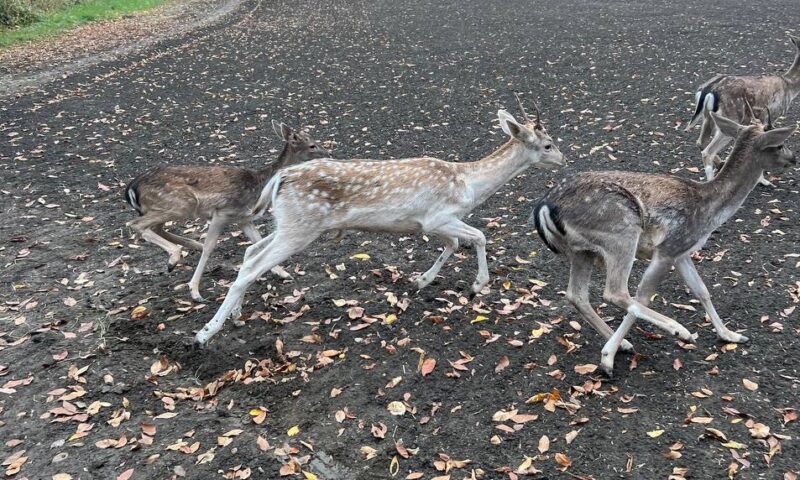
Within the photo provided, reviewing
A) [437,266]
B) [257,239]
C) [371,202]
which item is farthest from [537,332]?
[257,239]

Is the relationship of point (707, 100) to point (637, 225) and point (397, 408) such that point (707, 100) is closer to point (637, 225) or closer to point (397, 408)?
point (637, 225)

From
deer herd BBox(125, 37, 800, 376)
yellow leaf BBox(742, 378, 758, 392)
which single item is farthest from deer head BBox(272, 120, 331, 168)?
yellow leaf BBox(742, 378, 758, 392)

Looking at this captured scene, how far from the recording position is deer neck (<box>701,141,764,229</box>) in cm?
453

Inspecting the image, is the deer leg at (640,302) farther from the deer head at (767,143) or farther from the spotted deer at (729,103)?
the spotted deer at (729,103)

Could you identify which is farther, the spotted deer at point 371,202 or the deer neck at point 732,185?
the spotted deer at point 371,202

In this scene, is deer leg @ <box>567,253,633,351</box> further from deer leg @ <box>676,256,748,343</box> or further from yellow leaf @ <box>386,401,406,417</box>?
yellow leaf @ <box>386,401,406,417</box>

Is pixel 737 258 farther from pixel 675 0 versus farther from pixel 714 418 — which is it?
pixel 675 0

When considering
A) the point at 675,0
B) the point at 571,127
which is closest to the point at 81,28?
the point at 571,127

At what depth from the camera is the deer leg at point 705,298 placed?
14.8 feet

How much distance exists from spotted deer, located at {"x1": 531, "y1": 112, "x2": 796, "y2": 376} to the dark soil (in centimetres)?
31

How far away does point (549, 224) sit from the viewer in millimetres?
4465

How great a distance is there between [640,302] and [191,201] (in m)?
3.54

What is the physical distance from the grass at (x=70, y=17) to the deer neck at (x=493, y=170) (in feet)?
48.9

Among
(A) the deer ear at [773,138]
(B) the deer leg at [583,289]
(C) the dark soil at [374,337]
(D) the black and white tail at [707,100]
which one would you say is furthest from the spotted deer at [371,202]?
(D) the black and white tail at [707,100]
